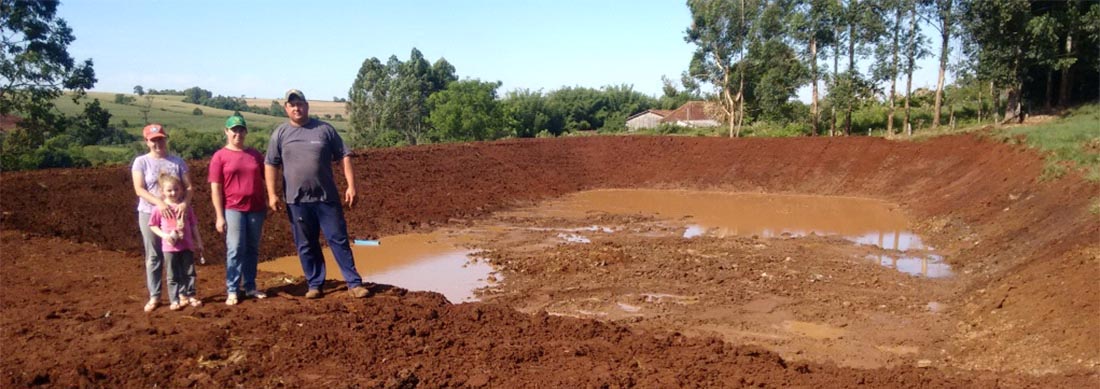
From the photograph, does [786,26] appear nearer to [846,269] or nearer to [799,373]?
[846,269]

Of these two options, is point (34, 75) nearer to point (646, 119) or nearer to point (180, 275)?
point (180, 275)

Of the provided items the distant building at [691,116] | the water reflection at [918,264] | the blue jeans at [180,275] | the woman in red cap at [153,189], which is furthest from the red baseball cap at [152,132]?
the distant building at [691,116]

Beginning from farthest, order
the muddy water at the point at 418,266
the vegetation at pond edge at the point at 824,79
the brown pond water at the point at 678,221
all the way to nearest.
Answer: the vegetation at pond edge at the point at 824,79
the brown pond water at the point at 678,221
the muddy water at the point at 418,266

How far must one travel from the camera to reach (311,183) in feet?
16.8

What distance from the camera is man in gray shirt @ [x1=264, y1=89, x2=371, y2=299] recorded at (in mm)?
5098

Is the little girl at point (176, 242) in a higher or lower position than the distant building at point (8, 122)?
lower

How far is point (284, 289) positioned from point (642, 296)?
462 cm

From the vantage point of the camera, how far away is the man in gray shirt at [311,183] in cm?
510

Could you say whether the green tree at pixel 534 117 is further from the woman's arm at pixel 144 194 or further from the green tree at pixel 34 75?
the woman's arm at pixel 144 194

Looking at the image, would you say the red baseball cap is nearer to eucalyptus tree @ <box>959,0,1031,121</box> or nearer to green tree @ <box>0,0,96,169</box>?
green tree @ <box>0,0,96,169</box>

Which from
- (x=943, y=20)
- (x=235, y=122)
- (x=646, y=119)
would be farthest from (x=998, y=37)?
(x=646, y=119)

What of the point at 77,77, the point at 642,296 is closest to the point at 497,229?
the point at 642,296

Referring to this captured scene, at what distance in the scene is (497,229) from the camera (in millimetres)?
14508

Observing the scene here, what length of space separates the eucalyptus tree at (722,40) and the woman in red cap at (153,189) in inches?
1080
